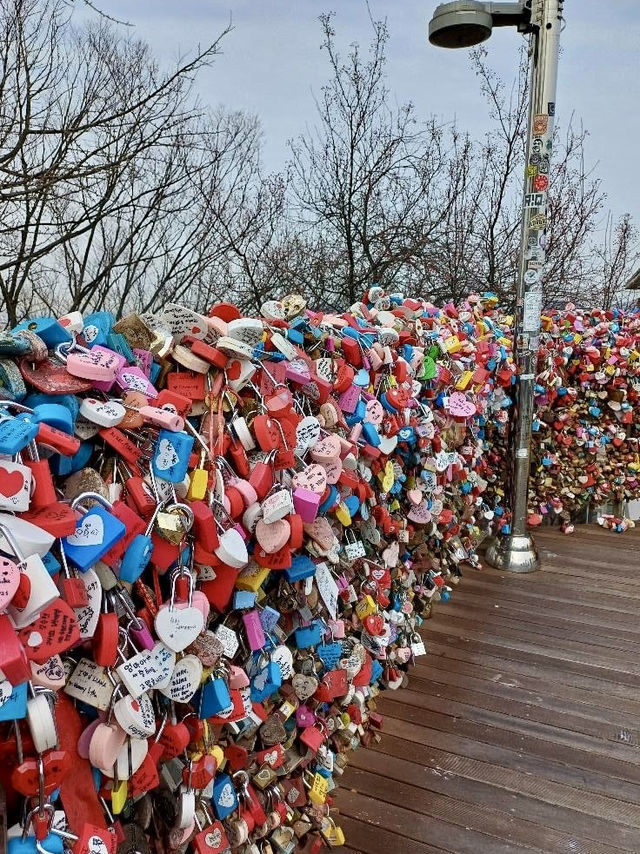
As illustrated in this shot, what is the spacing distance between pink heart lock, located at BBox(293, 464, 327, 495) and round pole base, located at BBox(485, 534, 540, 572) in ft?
8.99

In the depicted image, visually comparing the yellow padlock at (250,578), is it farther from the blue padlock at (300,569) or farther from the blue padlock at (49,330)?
the blue padlock at (49,330)

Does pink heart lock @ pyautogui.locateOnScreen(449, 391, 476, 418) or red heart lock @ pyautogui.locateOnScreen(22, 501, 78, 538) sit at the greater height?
red heart lock @ pyautogui.locateOnScreen(22, 501, 78, 538)

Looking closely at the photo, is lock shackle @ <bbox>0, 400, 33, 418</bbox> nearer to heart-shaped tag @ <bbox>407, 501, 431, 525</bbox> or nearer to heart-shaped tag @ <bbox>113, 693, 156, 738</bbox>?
heart-shaped tag @ <bbox>113, 693, 156, 738</bbox>

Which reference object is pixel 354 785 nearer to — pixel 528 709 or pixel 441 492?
pixel 528 709

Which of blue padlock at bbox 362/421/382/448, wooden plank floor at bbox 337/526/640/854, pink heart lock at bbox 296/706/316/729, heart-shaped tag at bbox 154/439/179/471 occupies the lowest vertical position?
wooden plank floor at bbox 337/526/640/854

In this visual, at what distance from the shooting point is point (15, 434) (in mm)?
908

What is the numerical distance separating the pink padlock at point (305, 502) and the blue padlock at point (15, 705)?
2.54ft

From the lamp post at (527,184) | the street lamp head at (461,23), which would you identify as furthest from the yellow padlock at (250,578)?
the street lamp head at (461,23)

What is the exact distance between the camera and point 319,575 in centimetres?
182

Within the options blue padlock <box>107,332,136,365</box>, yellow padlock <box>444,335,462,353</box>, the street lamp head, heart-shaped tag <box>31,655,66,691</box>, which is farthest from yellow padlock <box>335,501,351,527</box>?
the street lamp head

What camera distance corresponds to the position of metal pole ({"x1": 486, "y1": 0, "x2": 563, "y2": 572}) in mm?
3641

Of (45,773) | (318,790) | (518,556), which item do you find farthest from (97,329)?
(518,556)

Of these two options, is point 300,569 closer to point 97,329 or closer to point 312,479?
point 312,479

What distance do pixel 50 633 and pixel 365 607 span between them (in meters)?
1.53
